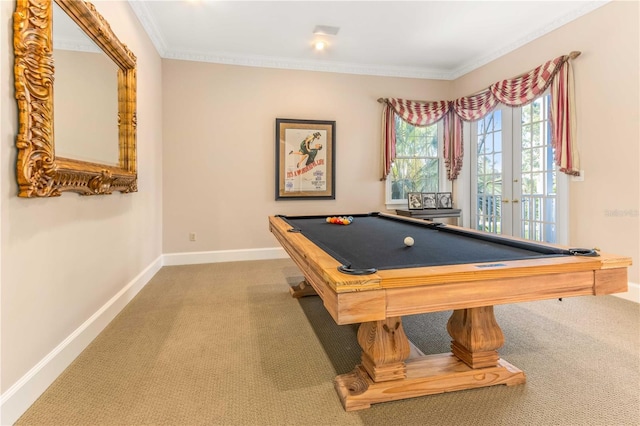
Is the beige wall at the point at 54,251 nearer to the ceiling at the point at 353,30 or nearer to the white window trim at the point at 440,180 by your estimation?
the ceiling at the point at 353,30

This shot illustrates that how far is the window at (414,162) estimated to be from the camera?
16.8 ft

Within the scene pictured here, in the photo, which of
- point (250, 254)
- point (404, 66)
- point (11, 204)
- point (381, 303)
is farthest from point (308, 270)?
point (404, 66)

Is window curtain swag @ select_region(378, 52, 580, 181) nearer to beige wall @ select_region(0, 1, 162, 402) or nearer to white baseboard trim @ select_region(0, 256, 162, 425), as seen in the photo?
beige wall @ select_region(0, 1, 162, 402)

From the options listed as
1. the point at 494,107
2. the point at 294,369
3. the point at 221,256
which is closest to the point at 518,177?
the point at 494,107

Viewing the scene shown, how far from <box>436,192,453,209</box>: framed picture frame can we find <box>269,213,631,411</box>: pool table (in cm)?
301

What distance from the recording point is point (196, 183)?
14.5ft

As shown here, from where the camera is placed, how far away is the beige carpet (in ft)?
4.83

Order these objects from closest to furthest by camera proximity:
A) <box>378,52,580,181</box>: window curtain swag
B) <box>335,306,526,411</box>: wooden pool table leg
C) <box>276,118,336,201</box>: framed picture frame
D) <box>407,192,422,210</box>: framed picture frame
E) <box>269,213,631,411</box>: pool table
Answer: <box>269,213,631,411</box>: pool table
<box>335,306,526,411</box>: wooden pool table leg
<box>378,52,580,181</box>: window curtain swag
<box>276,118,336,201</box>: framed picture frame
<box>407,192,422,210</box>: framed picture frame

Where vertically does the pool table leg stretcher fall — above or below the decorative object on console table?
below

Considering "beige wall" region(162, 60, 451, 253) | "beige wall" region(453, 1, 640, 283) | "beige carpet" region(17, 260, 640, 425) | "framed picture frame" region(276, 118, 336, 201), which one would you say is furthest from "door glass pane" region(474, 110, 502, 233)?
"framed picture frame" region(276, 118, 336, 201)

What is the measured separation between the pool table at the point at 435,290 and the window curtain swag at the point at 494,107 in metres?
2.07

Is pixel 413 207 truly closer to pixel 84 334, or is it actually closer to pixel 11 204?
pixel 84 334

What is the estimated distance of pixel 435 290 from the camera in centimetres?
126

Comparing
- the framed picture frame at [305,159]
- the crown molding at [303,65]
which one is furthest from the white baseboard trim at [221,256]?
the crown molding at [303,65]
